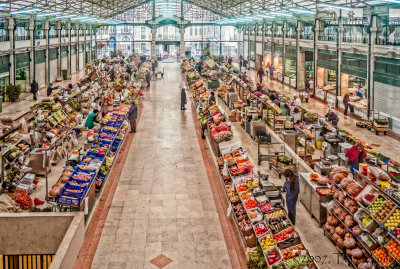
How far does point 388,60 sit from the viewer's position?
1748 cm

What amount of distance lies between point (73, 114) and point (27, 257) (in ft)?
36.0

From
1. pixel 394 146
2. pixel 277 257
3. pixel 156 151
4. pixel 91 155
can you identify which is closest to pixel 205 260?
pixel 277 257

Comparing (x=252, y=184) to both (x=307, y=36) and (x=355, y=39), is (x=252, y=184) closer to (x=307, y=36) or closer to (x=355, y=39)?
(x=355, y=39)

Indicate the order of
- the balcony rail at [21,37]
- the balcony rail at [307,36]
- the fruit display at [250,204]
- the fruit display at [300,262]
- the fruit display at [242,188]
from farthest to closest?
the balcony rail at [307,36], the balcony rail at [21,37], the fruit display at [242,188], the fruit display at [250,204], the fruit display at [300,262]

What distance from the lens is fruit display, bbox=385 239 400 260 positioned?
6.41 m

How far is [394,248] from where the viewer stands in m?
6.53

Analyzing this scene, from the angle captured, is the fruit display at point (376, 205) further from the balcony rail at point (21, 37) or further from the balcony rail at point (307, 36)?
the balcony rail at point (21, 37)

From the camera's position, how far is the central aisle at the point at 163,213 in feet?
25.4

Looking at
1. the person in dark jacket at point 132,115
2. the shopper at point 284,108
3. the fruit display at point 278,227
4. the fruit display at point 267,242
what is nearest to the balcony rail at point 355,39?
the shopper at point 284,108

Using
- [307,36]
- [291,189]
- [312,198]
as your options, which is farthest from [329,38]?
[291,189]

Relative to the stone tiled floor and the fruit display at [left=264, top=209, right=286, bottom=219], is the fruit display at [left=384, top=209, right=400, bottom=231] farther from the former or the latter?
the fruit display at [left=264, top=209, right=286, bottom=219]

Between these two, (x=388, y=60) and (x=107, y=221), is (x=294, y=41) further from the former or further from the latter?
(x=107, y=221)

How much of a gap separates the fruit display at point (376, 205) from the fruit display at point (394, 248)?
61cm

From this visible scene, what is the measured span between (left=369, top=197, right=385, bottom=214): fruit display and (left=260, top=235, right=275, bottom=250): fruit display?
1.73m
